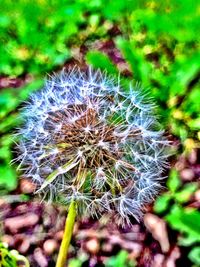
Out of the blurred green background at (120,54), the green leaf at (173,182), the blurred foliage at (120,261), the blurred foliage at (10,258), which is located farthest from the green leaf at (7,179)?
the green leaf at (173,182)

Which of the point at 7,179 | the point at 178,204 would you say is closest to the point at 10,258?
the point at 7,179

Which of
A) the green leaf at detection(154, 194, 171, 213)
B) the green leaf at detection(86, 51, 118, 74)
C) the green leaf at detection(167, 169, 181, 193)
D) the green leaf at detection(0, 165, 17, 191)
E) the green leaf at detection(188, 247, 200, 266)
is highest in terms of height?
the green leaf at detection(86, 51, 118, 74)

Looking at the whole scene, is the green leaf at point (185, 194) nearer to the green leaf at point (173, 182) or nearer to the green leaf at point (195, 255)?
the green leaf at point (173, 182)

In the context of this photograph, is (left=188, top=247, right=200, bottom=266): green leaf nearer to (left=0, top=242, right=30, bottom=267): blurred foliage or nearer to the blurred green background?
the blurred green background

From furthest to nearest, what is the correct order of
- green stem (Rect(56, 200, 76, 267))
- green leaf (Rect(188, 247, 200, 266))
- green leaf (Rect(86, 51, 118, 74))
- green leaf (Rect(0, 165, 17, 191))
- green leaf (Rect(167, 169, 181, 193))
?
green leaf (Rect(86, 51, 118, 74)) < green leaf (Rect(0, 165, 17, 191)) < green leaf (Rect(167, 169, 181, 193)) < green stem (Rect(56, 200, 76, 267)) < green leaf (Rect(188, 247, 200, 266))

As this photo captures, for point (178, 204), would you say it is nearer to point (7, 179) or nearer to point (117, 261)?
point (117, 261)

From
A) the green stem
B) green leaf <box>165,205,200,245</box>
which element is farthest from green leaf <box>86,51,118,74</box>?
green leaf <box>165,205,200,245</box>

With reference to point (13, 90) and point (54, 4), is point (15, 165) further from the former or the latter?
point (54, 4)
